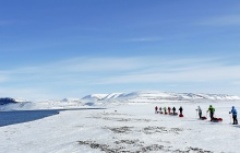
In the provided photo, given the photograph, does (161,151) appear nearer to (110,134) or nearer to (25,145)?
(110,134)

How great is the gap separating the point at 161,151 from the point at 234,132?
10414 millimetres

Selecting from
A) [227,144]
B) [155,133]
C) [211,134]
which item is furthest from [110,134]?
[227,144]

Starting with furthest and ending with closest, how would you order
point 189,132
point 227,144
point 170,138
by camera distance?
point 189,132, point 170,138, point 227,144

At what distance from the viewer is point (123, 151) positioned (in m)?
25.5

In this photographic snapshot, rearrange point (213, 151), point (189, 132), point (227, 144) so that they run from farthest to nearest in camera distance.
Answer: point (189, 132), point (227, 144), point (213, 151)

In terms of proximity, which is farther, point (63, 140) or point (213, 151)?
point (63, 140)

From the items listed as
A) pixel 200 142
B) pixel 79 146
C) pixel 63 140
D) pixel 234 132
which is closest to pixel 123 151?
pixel 79 146

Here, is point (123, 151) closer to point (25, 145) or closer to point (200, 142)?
point (200, 142)

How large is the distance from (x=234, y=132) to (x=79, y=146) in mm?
13238

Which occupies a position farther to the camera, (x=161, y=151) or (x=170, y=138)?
(x=170, y=138)

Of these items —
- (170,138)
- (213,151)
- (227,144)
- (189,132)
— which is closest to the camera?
(213,151)

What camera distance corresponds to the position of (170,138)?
31.2 meters

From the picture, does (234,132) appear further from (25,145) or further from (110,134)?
(25,145)

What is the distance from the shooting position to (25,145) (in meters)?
32.2
